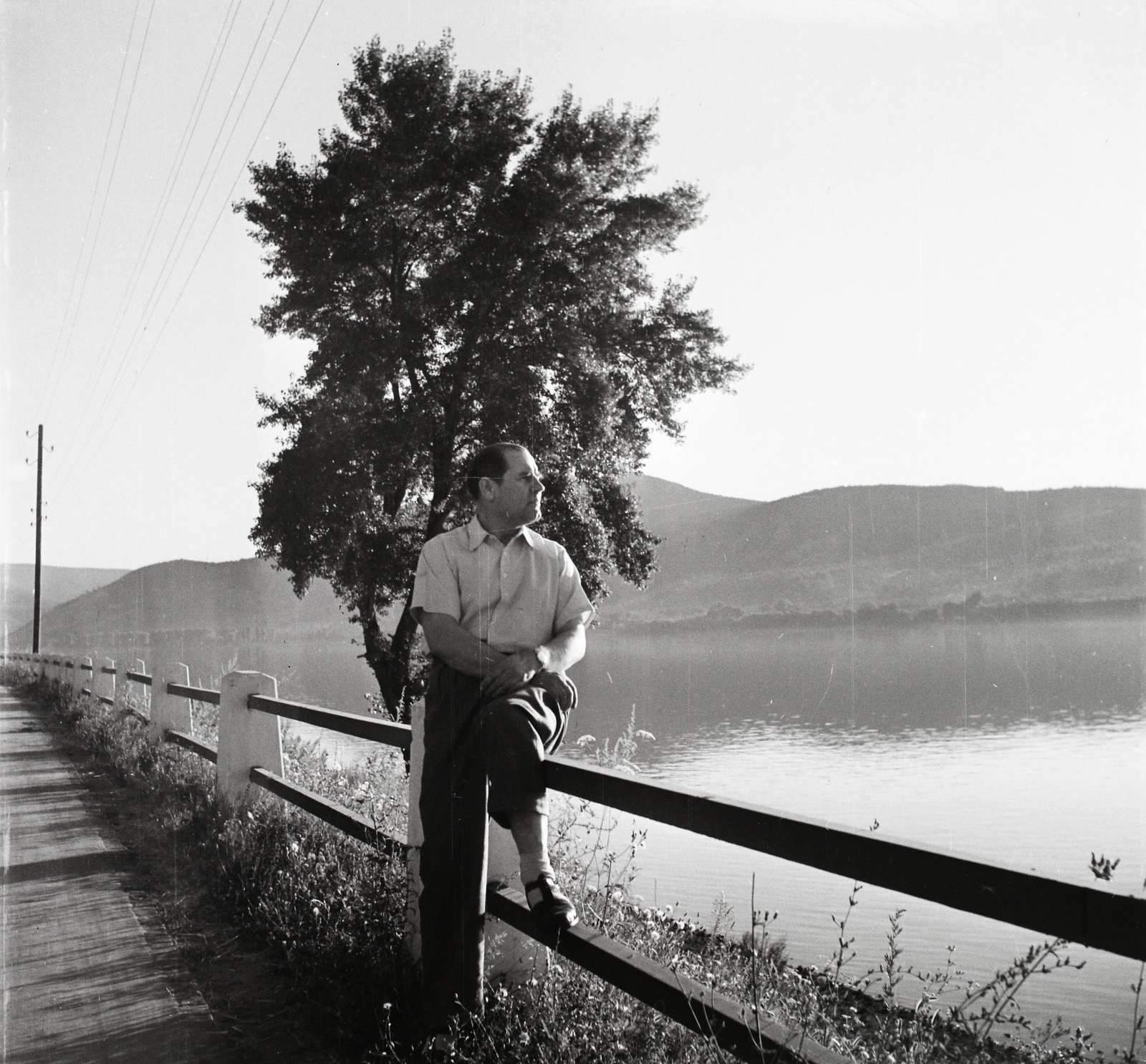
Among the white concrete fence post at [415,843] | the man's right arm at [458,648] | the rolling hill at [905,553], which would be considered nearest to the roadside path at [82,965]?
the white concrete fence post at [415,843]

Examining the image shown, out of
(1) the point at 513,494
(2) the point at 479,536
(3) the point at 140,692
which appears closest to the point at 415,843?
(2) the point at 479,536

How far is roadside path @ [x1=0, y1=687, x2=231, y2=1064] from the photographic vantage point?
3.69m

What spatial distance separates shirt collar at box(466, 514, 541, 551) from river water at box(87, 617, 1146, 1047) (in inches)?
55.4

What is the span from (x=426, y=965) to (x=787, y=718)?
92.6ft

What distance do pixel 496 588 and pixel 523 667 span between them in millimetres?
313

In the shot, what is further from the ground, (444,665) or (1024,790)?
(444,665)

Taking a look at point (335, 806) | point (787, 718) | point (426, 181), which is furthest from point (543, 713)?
point (787, 718)

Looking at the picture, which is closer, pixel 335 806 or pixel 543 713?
pixel 543 713

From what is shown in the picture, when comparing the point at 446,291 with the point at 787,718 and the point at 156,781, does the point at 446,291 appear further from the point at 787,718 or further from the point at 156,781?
the point at 787,718

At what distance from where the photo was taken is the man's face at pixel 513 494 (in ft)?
11.7

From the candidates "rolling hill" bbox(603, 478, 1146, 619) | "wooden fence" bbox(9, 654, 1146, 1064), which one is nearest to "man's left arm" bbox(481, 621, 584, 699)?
"wooden fence" bbox(9, 654, 1146, 1064)

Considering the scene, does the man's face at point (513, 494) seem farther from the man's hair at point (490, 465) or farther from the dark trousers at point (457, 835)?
the dark trousers at point (457, 835)

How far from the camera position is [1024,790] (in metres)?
18.2

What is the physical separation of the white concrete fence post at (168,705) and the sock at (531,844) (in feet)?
25.7
